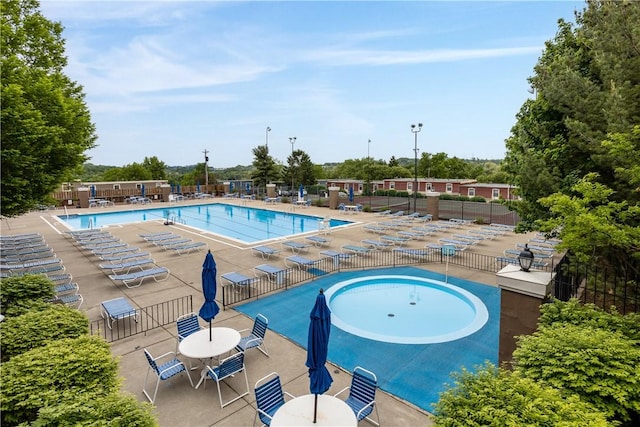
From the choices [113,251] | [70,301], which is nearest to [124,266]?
[70,301]

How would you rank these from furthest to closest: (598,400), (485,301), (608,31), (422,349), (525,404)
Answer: (485,301)
(422,349)
(608,31)
(598,400)
(525,404)

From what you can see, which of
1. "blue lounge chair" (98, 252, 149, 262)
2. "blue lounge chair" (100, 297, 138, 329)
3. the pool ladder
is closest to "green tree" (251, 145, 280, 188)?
the pool ladder

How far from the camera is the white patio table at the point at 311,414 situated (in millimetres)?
4941

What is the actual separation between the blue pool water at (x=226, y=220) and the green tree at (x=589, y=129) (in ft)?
57.5

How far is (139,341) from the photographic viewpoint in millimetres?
8766

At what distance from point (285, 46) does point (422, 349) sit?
95.7ft

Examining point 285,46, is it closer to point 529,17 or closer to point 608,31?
point 529,17

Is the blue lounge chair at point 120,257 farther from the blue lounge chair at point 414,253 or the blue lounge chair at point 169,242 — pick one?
the blue lounge chair at point 414,253

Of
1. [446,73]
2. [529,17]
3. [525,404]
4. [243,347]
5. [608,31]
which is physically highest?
[446,73]

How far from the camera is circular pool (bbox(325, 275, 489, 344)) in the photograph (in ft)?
32.9

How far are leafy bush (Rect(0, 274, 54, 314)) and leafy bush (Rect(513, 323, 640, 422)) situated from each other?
10.6 metres

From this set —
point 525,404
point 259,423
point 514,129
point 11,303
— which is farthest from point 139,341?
point 514,129

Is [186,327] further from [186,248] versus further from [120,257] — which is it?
[186,248]

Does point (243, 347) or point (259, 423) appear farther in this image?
point (243, 347)
